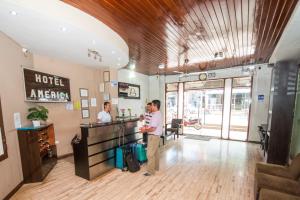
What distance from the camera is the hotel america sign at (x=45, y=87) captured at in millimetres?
3230

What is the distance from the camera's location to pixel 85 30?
7.41ft

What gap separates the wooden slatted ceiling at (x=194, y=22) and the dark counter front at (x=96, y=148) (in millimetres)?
2121

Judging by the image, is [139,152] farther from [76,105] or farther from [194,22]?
[194,22]

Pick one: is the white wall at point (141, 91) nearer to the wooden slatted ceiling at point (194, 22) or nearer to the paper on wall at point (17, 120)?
the wooden slatted ceiling at point (194, 22)

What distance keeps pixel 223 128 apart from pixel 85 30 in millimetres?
6422

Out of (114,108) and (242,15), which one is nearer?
(242,15)

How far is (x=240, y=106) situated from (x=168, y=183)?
4.94 m

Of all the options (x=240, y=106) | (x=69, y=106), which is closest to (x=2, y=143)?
(x=69, y=106)

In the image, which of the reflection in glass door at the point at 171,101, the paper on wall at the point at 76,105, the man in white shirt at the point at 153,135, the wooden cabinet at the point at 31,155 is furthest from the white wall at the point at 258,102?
the wooden cabinet at the point at 31,155

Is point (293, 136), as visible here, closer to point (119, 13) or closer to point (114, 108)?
point (119, 13)

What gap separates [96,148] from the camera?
10.4ft

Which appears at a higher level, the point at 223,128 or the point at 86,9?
the point at 86,9

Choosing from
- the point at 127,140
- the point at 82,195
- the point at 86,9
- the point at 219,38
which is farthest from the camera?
the point at 127,140

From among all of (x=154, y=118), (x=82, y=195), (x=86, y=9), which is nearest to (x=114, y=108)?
(x=154, y=118)
